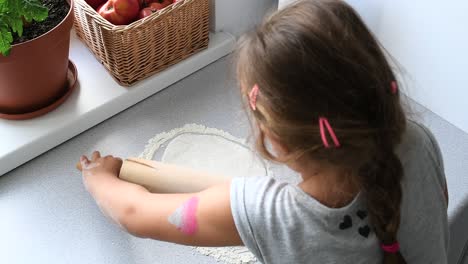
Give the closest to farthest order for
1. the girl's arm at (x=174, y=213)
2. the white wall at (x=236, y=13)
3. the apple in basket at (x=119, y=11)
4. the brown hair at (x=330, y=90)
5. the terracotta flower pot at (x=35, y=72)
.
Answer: the brown hair at (x=330, y=90)
the girl's arm at (x=174, y=213)
the terracotta flower pot at (x=35, y=72)
the apple in basket at (x=119, y=11)
the white wall at (x=236, y=13)

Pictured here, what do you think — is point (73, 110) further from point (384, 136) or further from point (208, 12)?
point (384, 136)

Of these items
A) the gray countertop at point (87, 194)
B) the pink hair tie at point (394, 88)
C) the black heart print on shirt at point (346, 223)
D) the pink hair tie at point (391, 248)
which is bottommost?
the gray countertop at point (87, 194)

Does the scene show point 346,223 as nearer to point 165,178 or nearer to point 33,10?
point 165,178

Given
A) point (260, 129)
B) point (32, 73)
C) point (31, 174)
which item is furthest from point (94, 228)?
point (260, 129)

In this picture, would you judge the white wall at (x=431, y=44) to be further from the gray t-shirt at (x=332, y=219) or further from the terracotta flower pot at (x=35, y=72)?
the terracotta flower pot at (x=35, y=72)

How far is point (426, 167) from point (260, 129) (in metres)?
0.20

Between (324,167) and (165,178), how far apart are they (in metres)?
0.28

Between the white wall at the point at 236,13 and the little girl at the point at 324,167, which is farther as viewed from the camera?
the white wall at the point at 236,13

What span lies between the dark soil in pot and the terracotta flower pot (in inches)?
0.9

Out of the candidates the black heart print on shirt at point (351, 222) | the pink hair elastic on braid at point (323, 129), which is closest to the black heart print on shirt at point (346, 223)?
the black heart print on shirt at point (351, 222)

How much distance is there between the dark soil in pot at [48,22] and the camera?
0.91 m

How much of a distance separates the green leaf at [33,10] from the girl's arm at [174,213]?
31 cm

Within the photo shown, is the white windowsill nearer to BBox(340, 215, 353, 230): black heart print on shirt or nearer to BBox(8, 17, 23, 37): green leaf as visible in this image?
BBox(8, 17, 23, 37): green leaf

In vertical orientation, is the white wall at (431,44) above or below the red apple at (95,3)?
above
